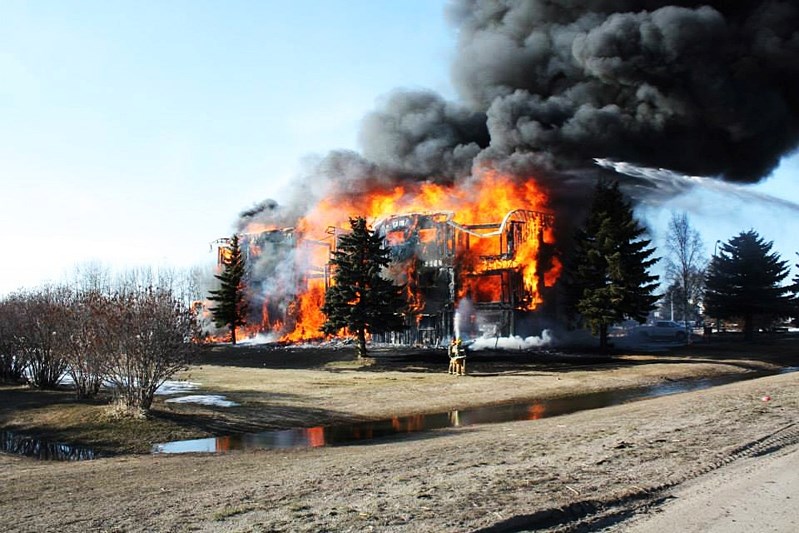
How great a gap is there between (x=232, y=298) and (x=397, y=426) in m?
37.4

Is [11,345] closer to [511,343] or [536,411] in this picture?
[536,411]

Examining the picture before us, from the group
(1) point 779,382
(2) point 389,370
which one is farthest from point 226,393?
(1) point 779,382

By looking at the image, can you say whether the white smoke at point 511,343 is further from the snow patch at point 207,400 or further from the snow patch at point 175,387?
the snow patch at point 207,400

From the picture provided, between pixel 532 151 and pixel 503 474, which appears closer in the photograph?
pixel 503 474

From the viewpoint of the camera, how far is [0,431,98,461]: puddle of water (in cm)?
1125

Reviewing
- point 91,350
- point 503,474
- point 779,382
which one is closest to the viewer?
point 503,474

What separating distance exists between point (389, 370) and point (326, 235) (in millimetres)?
23763

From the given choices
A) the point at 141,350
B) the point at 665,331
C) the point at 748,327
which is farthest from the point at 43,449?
the point at 748,327

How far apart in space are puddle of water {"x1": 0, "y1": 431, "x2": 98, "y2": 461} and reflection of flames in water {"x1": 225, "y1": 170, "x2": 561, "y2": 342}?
102 ft

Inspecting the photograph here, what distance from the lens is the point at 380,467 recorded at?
850 cm

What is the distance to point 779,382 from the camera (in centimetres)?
1920

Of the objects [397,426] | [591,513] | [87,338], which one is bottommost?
[397,426]

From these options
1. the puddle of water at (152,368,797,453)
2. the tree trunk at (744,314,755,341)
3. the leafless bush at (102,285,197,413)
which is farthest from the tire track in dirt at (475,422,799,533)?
the tree trunk at (744,314,755,341)

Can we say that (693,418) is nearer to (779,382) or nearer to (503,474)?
(503,474)
